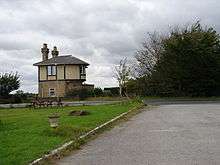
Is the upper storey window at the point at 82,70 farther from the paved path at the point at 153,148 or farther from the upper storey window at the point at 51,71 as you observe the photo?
the paved path at the point at 153,148

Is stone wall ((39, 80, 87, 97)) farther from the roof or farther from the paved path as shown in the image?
the paved path

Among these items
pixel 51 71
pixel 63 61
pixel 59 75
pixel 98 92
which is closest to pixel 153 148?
pixel 98 92

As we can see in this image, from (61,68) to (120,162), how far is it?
230ft

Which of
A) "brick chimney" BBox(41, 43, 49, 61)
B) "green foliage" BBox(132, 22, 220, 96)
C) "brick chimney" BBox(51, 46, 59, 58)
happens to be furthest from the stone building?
"green foliage" BBox(132, 22, 220, 96)

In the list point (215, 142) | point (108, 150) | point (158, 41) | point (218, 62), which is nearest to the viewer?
point (108, 150)

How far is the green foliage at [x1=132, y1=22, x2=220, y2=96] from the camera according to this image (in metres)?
60.7

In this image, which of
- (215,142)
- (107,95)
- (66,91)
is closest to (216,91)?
(107,95)

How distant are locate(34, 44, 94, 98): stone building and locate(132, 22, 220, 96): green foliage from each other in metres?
19.2

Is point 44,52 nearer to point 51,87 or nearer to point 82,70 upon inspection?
point 82,70

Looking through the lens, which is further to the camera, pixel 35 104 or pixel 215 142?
pixel 35 104

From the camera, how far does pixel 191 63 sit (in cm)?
6091

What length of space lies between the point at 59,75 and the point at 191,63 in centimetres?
2691

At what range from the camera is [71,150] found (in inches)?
545

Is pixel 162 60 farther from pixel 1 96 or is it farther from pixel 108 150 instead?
pixel 108 150
